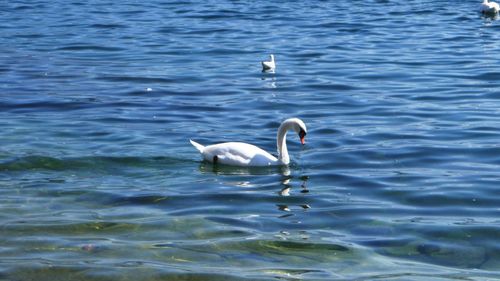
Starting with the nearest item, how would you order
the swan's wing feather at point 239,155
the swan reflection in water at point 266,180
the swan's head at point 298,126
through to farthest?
the swan reflection in water at point 266,180
the swan's wing feather at point 239,155
the swan's head at point 298,126

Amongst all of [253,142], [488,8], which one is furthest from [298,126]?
[488,8]

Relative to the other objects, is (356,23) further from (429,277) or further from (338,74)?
(429,277)

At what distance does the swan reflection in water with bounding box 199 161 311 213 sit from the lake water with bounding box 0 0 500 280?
0.05 m

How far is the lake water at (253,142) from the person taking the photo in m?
9.89

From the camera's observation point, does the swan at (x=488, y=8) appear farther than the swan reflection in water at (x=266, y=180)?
Yes

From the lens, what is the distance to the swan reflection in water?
41.1 ft

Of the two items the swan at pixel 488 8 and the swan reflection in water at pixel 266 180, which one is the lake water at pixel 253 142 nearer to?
the swan reflection in water at pixel 266 180

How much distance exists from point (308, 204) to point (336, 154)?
246cm

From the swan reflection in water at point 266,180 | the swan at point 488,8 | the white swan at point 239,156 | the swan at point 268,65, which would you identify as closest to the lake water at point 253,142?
the swan reflection in water at point 266,180

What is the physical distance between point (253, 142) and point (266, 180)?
222cm

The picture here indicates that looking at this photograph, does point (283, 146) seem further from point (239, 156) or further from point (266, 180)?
point (266, 180)

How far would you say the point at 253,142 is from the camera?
51.2 ft

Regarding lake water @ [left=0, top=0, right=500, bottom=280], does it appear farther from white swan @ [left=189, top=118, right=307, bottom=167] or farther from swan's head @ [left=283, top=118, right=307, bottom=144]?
swan's head @ [left=283, top=118, right=307, bottom=144]

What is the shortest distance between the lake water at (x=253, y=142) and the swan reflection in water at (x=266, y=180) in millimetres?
49
